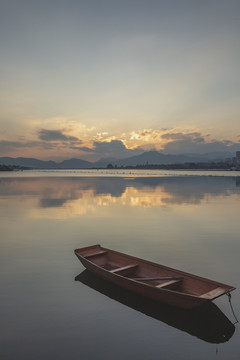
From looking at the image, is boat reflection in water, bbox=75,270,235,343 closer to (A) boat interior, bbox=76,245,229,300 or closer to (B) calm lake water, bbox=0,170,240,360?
(B) calm lake water, bbox=0,170,240,360

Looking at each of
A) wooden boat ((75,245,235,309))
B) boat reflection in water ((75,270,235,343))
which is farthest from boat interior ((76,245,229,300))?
boat reflection in water ((75,270,235,343))

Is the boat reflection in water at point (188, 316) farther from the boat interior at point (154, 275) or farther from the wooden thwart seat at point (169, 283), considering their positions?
the wooden thwart seat at point (169, 283)

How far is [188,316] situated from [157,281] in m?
2.09

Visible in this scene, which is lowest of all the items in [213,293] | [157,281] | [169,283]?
[157,281]

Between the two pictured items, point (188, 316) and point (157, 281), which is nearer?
point (188, 316)

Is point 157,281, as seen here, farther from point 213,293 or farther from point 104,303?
point 213,293

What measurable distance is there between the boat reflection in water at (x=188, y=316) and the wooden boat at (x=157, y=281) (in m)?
0.46

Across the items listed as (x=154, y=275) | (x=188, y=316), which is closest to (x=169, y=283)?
(x=188, y=316)

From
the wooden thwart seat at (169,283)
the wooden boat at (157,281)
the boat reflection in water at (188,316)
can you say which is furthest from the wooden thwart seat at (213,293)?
the wooden thwart seat at (169,283)

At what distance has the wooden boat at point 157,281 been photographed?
387 inches

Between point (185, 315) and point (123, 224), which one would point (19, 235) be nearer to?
point (123, 224)

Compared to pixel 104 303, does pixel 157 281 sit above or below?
above

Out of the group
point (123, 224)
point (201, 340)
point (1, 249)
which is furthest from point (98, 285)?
point (123, 224)

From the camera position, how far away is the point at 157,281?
12.2 metres
